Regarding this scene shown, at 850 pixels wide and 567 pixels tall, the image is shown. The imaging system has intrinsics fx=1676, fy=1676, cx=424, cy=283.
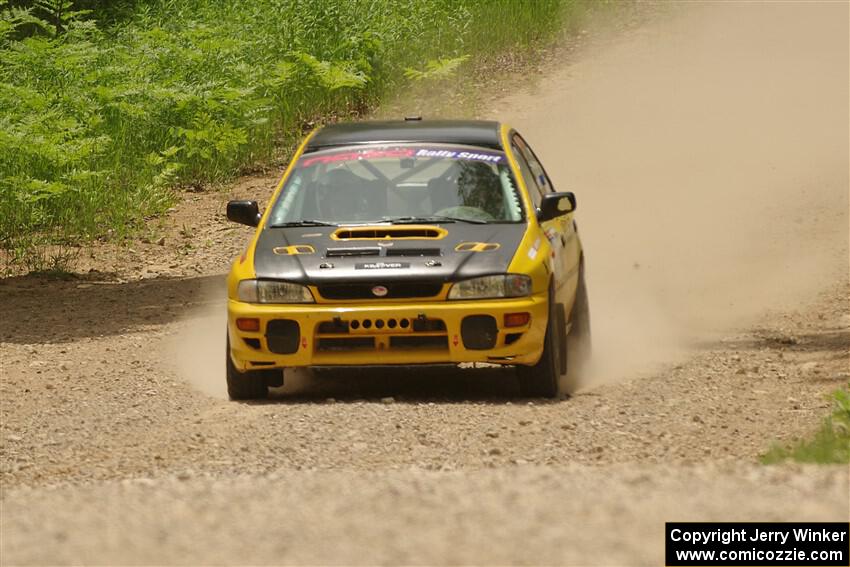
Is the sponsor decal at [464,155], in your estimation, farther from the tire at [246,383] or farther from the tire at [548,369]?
the tire at [246,383]

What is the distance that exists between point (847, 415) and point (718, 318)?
552 cm

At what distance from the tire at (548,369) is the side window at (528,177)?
1.03m

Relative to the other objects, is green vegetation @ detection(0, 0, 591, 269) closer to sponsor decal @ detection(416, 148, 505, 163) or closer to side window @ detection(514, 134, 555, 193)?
side window @ detection(514, 134, 555, 193)

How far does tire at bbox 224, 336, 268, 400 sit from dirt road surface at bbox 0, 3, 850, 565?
20 cm

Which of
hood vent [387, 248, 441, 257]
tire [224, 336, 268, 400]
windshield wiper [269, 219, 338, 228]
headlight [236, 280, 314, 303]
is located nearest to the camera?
headlight [236, 280, 314, 303]

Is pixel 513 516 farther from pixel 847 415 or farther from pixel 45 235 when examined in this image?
pixel 45 235

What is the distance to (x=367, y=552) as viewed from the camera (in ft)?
17.7

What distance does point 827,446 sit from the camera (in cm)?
771

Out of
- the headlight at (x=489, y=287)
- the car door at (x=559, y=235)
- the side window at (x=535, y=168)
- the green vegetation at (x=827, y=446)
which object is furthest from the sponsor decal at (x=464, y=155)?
the green vegetation at (x=827, y=446)

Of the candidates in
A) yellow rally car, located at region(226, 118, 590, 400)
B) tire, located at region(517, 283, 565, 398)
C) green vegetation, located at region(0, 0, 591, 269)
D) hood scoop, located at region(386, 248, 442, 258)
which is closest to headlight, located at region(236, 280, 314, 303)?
yellow rally car, located at region(226, 118, 590, 400)

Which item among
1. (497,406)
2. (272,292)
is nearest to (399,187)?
(272,292)

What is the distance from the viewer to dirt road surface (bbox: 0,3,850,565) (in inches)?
226

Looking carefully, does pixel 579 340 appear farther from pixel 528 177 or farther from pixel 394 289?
pixel 394 289

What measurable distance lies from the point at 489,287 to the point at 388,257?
60 cm
